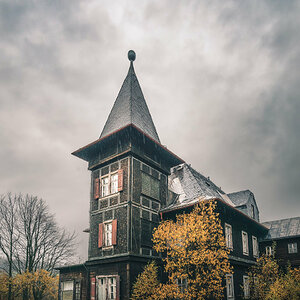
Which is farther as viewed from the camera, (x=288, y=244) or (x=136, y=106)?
(x=288, y=244)

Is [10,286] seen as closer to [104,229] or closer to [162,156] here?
[104,229]

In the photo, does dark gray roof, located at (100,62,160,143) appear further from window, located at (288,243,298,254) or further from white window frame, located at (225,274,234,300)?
window, located at (288,243,298,254)

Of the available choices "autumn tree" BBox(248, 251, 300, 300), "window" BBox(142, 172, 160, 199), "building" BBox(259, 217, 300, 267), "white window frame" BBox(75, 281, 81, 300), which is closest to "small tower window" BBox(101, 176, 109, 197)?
"window" BBox(142, 172, 160, 199)

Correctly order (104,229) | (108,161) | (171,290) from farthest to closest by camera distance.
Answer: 1. (108,161)
2. (104,229)
3. (171,290)

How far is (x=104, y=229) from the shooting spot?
19.4m

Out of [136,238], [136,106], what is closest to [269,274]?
[136,238]

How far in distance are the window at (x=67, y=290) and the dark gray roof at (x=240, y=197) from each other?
585 inches

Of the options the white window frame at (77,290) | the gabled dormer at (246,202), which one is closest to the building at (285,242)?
the gabled dormer at (246,202)

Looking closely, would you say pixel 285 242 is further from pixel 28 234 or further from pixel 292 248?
pixel 28 234

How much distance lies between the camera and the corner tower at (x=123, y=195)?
17.8m

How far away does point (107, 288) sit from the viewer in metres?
17.7

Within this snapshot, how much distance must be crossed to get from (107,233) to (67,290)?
5.87 metres

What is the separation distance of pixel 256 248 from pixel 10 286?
71.9 feet

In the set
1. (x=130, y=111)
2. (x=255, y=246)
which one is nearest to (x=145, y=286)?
(x=130, y=111)
